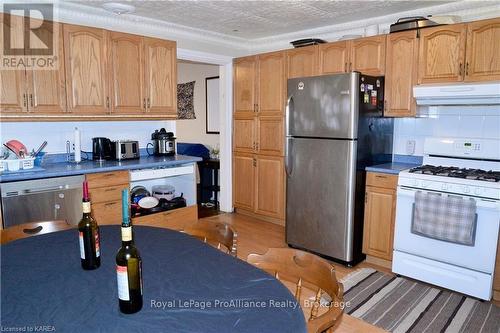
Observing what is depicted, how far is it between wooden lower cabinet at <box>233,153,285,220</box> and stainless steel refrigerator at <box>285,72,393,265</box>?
755mm

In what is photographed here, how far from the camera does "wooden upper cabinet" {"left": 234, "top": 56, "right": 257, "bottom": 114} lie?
450 cm

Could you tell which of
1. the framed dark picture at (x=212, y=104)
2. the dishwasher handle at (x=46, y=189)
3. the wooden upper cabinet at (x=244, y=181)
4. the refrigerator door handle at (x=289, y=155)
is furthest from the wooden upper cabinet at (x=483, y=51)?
the framed dark picture at (x=212, y=104)

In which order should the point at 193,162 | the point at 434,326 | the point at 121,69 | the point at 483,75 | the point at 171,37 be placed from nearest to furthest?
the point at 434,326 < the point at 483,75 < the point at 121,69 < the point at 193,162 < the point at 171,37

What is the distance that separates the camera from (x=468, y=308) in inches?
100

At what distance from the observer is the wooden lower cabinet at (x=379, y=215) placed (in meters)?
3.13

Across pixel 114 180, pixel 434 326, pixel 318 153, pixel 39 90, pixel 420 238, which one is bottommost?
pixel 434 326

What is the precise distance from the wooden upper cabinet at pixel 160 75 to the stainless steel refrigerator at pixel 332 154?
131 centimetres

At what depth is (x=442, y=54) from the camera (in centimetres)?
301

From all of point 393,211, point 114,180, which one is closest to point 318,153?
point 393,211

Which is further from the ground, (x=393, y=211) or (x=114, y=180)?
(x=114, y=180)

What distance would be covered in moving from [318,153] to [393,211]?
0.84 metres

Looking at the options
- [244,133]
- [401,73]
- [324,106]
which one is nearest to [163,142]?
[244,133]

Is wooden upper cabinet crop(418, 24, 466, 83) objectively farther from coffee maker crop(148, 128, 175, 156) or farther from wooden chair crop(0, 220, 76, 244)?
wooden chair crop(0, 220, 76, 244)

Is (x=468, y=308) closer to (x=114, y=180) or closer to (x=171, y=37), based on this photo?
(x=114, y=180)
